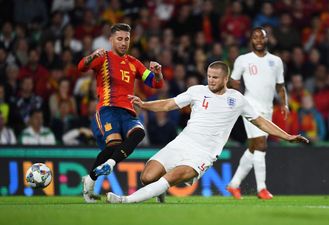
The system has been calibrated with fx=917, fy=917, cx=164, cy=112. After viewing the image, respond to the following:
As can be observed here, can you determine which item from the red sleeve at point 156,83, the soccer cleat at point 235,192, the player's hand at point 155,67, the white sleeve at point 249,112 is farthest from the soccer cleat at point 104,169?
the soccer cleat at point 235,192

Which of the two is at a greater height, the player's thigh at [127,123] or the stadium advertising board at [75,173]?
the player's thigh at [127,123]

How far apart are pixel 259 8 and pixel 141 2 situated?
2.75 metres

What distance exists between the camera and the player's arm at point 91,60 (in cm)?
1109

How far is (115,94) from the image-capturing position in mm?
11469

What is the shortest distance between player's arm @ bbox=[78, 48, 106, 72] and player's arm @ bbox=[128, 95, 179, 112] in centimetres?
71

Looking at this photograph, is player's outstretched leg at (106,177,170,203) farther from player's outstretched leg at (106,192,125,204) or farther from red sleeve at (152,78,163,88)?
red sleeve at (152,78,163,88)

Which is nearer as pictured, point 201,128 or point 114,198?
point 114,198

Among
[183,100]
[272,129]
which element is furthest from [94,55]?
[272,129]

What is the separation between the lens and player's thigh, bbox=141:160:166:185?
10.9 metres

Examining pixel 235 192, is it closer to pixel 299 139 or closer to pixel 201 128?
pixel 201 128

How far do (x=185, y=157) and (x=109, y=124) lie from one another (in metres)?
1.09

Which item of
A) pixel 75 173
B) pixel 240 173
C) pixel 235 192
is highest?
pixel 240 173

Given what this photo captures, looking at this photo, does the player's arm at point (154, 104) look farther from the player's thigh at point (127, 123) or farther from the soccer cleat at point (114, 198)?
the soccer cleat at point (114, 198)

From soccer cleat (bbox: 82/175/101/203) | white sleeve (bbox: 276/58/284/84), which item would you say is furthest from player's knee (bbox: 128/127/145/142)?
white sleeve (bbox: 276/58/284/84)
